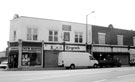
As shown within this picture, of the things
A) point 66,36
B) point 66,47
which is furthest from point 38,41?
point 66,36

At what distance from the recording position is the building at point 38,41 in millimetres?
27344

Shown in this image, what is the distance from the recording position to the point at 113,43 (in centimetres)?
3631

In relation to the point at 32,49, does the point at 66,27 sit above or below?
above

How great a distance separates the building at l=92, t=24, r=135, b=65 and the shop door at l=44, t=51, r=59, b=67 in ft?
26.8

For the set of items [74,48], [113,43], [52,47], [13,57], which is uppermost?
[113,43]

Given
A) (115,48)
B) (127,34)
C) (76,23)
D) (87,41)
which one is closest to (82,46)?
(87,41)

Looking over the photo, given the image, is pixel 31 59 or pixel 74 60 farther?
pixel 31 59

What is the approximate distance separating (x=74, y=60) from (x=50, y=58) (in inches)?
178

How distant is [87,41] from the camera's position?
32969mm

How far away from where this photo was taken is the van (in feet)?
84.5

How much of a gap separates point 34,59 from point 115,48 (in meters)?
17.5

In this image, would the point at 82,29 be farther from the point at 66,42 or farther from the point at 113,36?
the point at 113,36

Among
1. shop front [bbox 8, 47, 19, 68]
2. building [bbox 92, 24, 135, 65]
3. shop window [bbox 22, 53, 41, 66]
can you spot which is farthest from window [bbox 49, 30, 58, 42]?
building [bbox 92, 24, 135, 65]

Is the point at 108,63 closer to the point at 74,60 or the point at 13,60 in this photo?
the point at 74,60
